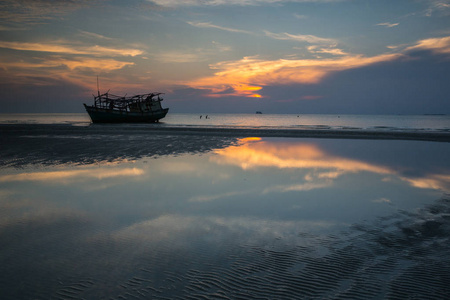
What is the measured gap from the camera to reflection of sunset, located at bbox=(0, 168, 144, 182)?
9.95m

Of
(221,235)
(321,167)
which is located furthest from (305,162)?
(221,235)

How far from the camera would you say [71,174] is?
419 inches

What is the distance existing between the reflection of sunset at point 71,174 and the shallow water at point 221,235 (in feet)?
0.13

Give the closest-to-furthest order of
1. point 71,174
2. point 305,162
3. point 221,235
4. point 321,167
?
point 221,235 → point 71,174 → point 321,167 → point 305,162

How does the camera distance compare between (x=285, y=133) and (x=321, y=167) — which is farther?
(x=285, y=133)

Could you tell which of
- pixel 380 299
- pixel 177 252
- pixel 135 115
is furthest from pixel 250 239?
pixel 135 115

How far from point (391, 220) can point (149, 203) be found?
585cm

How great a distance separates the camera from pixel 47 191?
8.35m

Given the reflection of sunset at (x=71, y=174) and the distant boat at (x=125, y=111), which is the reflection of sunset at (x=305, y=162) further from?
the distant boat at (x=125, y=111)

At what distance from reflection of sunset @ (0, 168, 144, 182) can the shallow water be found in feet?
0.13

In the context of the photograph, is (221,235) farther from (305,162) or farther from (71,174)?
(305,162)

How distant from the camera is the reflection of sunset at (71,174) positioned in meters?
9.95

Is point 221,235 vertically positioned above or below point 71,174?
below

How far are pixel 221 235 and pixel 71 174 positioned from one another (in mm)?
7790
